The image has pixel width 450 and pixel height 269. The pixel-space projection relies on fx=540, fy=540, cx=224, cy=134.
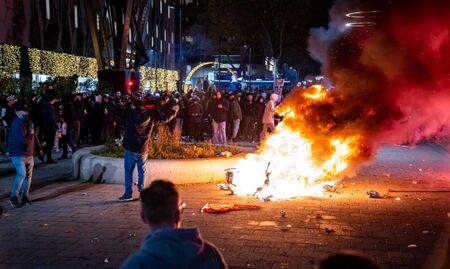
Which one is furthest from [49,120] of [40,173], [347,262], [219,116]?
[347,262]

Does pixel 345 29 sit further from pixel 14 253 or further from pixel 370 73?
pixel 14 253

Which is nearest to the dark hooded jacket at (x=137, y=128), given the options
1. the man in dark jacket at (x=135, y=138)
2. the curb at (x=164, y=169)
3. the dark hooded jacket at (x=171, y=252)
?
the man in dark jacket at (x=135, y=138)

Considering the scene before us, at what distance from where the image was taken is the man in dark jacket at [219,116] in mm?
17594

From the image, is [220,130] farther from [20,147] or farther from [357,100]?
[20,147]

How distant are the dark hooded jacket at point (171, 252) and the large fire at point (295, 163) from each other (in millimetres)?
→ 7392

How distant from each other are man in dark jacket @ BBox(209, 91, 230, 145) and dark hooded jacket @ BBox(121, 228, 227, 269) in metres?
14.9

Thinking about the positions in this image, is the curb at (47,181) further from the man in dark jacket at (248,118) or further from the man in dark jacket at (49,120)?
the man in dark jacket at (248,118)

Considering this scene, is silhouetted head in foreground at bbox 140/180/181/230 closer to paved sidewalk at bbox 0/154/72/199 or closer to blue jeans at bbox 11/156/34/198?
blue jeans at bbox 11/156/34/198

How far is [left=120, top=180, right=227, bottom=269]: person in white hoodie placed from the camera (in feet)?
8.18

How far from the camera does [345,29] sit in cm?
1141

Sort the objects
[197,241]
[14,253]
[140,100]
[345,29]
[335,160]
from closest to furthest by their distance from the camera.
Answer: [197,241] < [14,253] < [140,100] < [335,160] < [345,29]

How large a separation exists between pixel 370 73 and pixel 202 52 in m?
55.3

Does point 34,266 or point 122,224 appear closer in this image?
point 34,266

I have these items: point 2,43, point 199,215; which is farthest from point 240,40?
point 199,215
